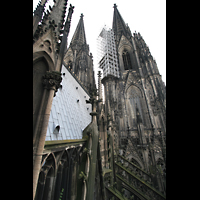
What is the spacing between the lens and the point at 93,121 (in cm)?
523

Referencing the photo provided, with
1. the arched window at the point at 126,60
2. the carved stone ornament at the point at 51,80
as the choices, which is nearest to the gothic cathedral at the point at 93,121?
the carved stone ornament at the point at 51,80

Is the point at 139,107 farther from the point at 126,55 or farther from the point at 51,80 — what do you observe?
the point at 51,80

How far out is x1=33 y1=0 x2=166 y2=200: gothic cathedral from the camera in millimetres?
2613

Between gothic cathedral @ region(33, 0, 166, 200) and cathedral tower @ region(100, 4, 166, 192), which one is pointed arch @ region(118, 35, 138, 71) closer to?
cathedral tower @ region(100, 4, 166, 192)

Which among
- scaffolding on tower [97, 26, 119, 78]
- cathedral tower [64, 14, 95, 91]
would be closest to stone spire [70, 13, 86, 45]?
cathedral tower [64, 14, 95, 91]

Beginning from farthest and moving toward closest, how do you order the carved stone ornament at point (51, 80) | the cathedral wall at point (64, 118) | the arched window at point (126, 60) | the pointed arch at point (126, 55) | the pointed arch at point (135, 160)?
the arched window at point (126, 60) → the pointed arch at point (126, 55) → the pointed arch at point (135, 160) → the cathedral wall at point (64, 118) → the carved stone ornament at point (51, 80)

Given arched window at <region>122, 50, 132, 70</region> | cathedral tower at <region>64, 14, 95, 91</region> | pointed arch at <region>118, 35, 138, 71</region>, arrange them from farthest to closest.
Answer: arched window at <region>122, 50, 132, 70</region>
pointed arch at <region>118, 35, 138, 71</region>
cathedral tower at <region>64, 14, 95, 91</region>

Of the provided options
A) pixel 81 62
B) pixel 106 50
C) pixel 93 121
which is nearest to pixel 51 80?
pixel 93 121

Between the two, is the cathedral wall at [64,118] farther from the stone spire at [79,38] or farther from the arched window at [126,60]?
the stone spire at [79,38]

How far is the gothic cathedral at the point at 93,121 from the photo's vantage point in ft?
8.57

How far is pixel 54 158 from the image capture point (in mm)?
2945

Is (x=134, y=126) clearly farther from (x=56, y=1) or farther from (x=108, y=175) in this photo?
(x=56, y=1)
